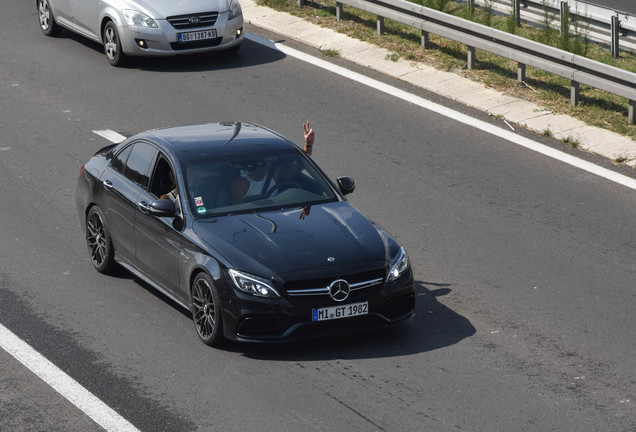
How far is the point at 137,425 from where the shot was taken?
8711 mm

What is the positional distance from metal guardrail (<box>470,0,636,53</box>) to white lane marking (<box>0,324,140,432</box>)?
10.6m

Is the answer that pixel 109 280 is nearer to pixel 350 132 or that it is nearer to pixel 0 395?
pixel 0 395

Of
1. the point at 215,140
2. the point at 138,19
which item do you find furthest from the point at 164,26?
the point at 215,140

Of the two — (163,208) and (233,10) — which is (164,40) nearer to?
(233,10)

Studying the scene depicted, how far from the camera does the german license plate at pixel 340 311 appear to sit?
9703mm

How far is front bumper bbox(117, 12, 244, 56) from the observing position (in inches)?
733

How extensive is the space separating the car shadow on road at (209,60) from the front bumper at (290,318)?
949 cm

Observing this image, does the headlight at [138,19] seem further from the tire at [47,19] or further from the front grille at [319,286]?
the front grille at [319,286]

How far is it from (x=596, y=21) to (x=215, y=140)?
9.20 meters

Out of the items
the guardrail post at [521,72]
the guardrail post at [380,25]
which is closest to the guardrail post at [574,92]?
the guardrail post at [521,72]

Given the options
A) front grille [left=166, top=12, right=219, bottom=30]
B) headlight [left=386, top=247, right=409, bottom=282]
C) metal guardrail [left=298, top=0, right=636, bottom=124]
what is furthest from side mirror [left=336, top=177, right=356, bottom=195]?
front grille [left=166, top=12, right=219, bottom=30]

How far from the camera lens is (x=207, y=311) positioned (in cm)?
1008

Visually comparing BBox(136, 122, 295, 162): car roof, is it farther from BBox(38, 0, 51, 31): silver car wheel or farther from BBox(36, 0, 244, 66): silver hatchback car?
BBox(38, 0, 51, 31): silver car wheel

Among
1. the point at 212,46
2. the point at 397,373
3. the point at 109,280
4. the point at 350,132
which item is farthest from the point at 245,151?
the point at 212,46
